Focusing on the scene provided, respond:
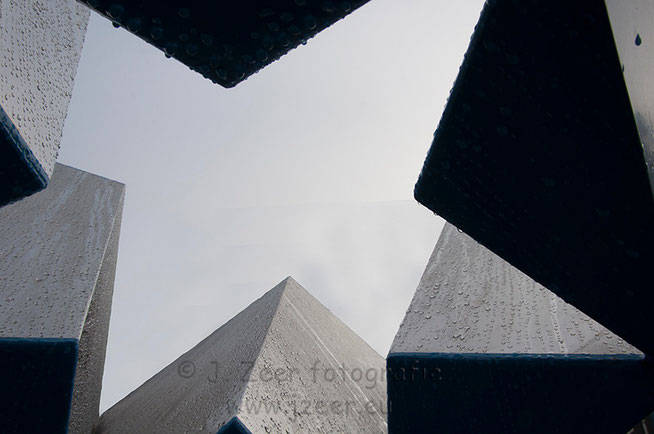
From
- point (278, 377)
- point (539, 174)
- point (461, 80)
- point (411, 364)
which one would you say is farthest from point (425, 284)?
point (461, 80)

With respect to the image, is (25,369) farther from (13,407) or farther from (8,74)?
(8,74)

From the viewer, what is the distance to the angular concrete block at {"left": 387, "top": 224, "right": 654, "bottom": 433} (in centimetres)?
183

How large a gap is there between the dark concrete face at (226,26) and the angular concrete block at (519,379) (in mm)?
1366

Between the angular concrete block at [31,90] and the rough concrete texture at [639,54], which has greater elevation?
the angular concrete block at [31,90]

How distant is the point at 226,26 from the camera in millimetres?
909

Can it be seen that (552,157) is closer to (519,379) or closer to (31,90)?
(519,379)

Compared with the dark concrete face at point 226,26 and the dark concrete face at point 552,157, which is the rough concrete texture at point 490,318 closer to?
the dark concrete face at point 552,157

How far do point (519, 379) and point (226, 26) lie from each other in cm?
160

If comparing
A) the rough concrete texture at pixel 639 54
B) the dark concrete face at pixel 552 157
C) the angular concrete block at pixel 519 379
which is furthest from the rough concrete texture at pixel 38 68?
the angular concrete block at pixel 519 379

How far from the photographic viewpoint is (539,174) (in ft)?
3.66

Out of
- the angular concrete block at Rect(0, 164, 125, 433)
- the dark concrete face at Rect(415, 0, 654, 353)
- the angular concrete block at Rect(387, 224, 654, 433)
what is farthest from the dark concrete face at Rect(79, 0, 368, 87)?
the angular concrete block at Rect(0, 164, 125, 433)

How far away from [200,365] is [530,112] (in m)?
4.43

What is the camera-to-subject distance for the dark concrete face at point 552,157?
90 centimetres

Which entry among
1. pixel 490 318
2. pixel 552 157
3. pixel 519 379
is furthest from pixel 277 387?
pixel 552 157
